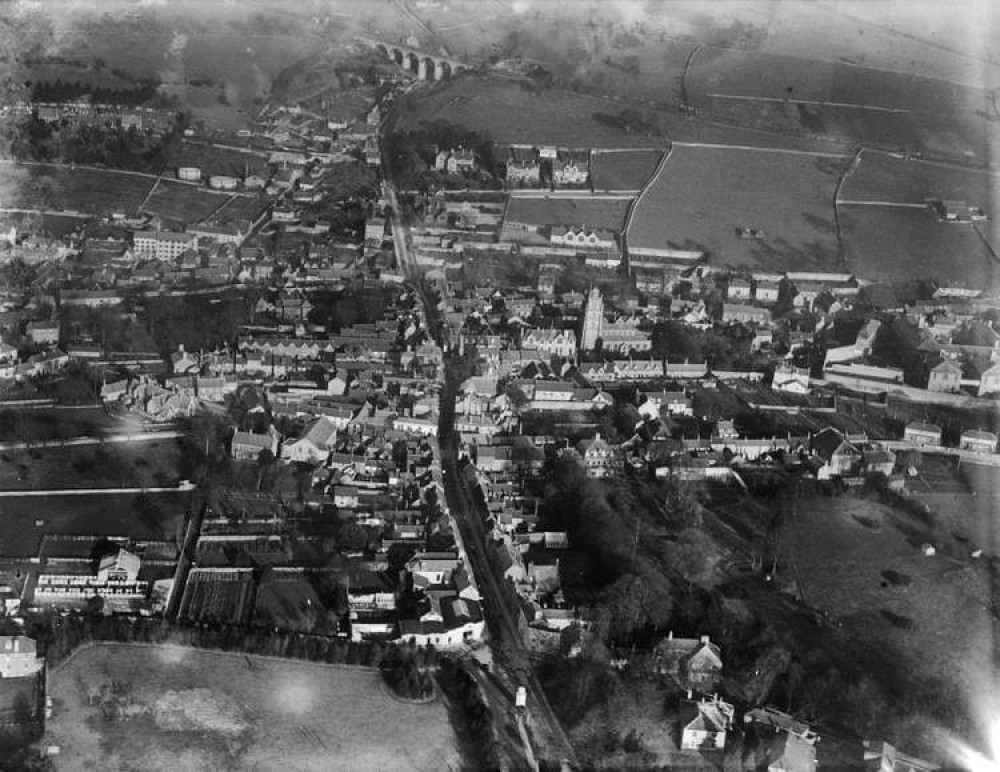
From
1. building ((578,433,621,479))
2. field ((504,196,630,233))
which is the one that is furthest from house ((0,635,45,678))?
field ((504,196,630,233))

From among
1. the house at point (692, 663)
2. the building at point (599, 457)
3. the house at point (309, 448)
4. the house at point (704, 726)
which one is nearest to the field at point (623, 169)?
the building at point (599, 457)

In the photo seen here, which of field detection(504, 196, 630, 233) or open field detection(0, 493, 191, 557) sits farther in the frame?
field detection(504, 196, 630, 233)

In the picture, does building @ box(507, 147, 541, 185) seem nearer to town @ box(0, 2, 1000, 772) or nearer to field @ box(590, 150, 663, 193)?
town @ box(0, 2, 1000, 772)

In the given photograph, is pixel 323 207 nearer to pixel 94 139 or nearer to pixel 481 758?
pixel 94 139

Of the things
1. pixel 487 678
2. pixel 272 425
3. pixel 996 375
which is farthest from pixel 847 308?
pixel 487 678

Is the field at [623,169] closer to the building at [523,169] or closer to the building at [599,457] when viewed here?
the building at [523,169]
